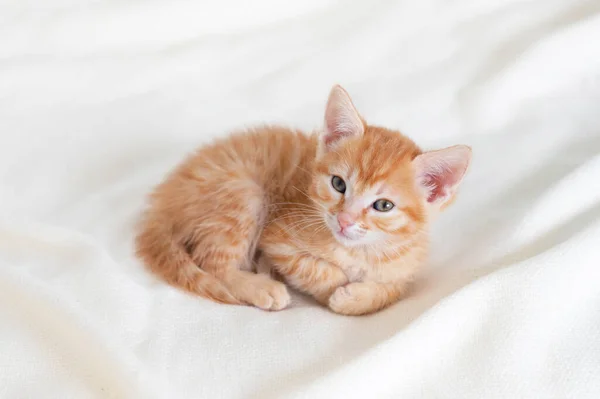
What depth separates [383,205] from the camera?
1.41m

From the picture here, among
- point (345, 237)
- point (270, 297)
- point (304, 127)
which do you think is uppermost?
point (304, 127)

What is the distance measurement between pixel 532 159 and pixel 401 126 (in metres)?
0.41

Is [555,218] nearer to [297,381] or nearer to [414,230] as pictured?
[414,230]

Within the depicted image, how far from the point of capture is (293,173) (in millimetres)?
1646

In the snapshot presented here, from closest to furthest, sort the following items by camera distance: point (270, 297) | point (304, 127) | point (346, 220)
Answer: point (346, 220) < point (270, 297) < point (304, 127)

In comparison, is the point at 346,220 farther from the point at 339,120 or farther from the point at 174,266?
the point at 174,266

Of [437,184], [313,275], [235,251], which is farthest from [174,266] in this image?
[437,184]

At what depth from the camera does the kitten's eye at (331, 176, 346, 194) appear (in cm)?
145

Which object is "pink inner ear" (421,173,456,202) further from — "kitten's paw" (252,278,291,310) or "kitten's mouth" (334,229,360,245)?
"kitten's paw" (252,278,291,310)

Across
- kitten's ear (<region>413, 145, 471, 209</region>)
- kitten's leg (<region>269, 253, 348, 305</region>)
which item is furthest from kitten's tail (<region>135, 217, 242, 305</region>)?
kitten's ear (<region>413, 145, 471, 209</region>)

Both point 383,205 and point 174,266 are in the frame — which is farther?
point 174,266

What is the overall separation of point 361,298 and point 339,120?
0.40 meters

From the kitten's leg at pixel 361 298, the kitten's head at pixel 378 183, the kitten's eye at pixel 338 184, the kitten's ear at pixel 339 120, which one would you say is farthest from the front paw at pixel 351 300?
the kitten's ear at pixel 339 120

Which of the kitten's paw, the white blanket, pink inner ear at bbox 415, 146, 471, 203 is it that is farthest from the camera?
the kitten's paw
